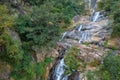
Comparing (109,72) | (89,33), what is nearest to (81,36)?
(89,33)

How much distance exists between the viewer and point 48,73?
1295 centimetres

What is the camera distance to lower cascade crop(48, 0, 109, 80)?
12.9m

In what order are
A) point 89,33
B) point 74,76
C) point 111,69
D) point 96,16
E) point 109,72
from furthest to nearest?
point 96,16 → point 89,33 → point 74,76 → point 109,72 → point 111,69

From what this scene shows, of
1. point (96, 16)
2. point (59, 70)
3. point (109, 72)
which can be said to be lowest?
point (59, 70)

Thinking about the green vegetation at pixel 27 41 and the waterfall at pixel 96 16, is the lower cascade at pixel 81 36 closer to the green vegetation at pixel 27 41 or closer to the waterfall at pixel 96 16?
the green vegetation at pixel 27 41

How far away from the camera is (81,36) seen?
15633 millimetres

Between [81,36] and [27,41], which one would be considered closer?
[27,41]

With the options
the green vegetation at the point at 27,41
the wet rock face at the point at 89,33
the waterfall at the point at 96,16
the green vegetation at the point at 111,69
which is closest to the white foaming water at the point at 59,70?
the green vegetation at the point at 27,41

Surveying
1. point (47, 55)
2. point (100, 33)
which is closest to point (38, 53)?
point (47, 55)

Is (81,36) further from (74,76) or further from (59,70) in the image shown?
(74,76)

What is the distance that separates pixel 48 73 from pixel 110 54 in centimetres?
356

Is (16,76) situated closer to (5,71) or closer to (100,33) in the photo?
(5,71)

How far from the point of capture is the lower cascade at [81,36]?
508 inches

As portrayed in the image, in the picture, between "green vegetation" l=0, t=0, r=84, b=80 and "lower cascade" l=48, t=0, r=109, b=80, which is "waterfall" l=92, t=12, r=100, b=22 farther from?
"green vegetation" l=0, t=0, r=84, b=80
